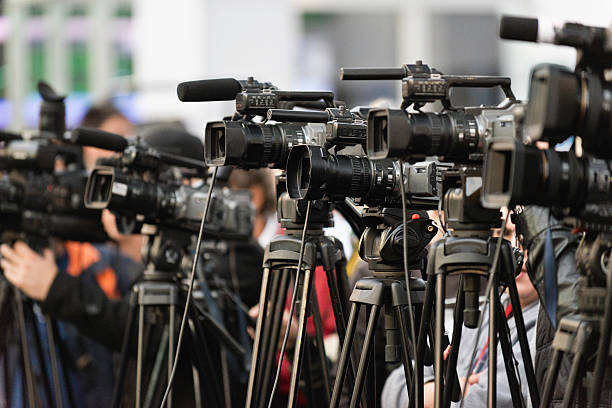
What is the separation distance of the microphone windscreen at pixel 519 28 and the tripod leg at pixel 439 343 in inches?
19.5

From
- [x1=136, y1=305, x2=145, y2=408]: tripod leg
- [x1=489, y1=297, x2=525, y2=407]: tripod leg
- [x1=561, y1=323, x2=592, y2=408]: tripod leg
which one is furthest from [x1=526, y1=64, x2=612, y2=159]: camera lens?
[x1=136, y1=305, x2=145, y2=408]: tripod leg

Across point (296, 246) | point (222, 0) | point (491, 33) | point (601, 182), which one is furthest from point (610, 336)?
point (491, 33)

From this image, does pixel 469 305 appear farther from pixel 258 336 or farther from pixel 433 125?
pixel 258 336

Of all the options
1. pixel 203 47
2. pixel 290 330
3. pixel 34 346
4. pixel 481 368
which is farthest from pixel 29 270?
pixel 203 47

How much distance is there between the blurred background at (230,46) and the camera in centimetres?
893

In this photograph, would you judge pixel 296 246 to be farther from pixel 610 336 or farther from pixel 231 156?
pixel 610 336

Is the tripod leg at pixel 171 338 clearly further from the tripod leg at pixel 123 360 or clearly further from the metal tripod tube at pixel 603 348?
the metal tripod tube at pixel 603 348

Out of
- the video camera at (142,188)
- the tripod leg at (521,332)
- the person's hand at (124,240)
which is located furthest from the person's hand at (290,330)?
the tripod leg at (521,332)

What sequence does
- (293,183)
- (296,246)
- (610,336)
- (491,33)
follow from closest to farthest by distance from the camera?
(610,336), (293,183), (296,246), (491,33)

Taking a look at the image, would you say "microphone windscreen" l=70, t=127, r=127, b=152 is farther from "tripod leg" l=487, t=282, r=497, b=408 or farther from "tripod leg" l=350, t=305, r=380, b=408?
"tripod leg" l=487, t=282, r=497, b=408

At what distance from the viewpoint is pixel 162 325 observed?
304cm

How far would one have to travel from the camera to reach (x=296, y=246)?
95.6 inches

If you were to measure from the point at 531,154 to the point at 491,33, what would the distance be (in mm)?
10515

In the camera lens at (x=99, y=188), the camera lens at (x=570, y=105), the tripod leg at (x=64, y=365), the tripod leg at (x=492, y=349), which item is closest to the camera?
the camera lens at (x=570, y=105)
